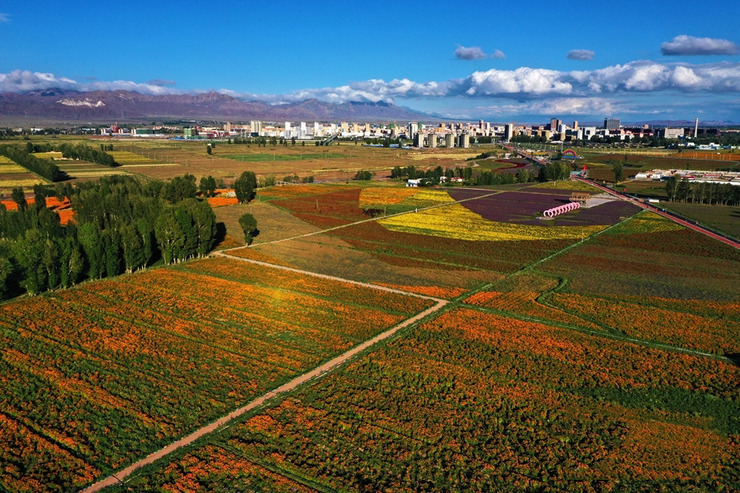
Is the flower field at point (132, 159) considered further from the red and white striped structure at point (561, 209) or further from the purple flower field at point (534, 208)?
the red and white striped structure at point (561, 209)

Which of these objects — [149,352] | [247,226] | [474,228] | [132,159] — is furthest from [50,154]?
[149,352]

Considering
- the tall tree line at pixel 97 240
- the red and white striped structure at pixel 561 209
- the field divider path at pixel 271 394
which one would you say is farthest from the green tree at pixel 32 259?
the red and white striped structure at pixel 561 209

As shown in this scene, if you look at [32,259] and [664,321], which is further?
[32,259]

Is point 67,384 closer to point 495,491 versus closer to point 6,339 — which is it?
point 6,339

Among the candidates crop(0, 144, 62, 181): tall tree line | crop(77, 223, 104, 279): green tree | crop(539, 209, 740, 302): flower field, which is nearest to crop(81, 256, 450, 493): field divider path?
crop(539, 209, 740, 302): flower field

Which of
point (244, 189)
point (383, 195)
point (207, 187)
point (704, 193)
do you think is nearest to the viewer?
point (244, 189)

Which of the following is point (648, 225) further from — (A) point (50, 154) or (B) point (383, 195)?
(A) point (50, 154)
